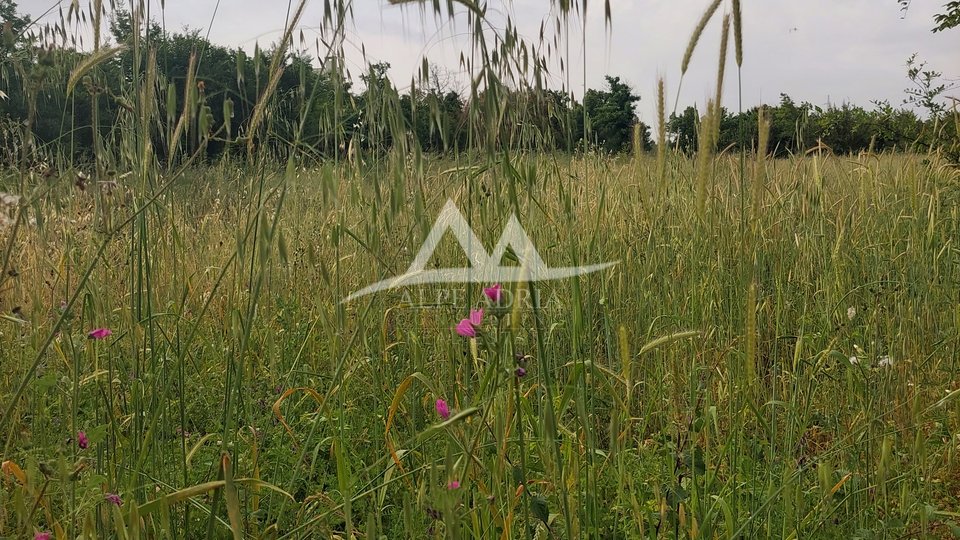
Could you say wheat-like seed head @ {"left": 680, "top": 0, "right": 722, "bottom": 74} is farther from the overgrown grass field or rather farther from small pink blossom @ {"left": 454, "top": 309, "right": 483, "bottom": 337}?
small pink blossom @ {"left": 454, "top": 309, "right": 483, "bottom": 337}

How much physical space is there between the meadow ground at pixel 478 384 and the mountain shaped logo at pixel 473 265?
4 centimetres

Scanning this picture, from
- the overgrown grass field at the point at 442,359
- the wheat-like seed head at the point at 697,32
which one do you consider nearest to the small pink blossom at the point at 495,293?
the overgrown grass field at the point at 442,359

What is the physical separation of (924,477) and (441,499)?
112cm

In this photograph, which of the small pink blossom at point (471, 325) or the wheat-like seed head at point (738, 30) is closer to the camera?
the small pink blossom at point (471, 325)

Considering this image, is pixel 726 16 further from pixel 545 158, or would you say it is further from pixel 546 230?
pixel 546 230

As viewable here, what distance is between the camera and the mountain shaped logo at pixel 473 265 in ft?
3.05

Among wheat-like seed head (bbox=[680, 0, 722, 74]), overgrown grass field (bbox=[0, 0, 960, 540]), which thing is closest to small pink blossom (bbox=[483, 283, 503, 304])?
overgrown grass field (bbox=[0, 0, 960, 540])

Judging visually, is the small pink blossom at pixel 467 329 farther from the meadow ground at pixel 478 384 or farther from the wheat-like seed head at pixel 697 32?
the wheat-like seed head at pixel 697 32

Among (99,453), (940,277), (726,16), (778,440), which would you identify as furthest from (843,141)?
(99,453)

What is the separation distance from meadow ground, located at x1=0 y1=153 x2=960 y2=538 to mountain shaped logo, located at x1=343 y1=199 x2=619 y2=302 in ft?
0.15

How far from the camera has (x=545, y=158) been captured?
62.2 inches

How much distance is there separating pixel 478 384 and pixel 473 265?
0.58 metres

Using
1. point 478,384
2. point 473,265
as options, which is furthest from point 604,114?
point 473,265

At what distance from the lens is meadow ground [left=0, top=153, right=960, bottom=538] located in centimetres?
→ 87
